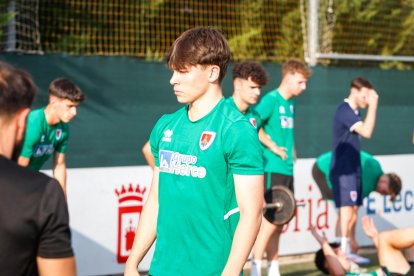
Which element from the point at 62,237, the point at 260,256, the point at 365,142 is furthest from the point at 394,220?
the point at 62,237

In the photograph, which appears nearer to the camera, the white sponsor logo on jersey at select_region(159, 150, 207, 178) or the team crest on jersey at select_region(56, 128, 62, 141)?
the white sponsor logo on jersey at select_region(159, 150, 207, 178)

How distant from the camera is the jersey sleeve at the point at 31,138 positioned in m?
6.46

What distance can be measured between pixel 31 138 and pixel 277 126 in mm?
2430

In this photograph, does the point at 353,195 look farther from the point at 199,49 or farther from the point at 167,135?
the point at 199,49

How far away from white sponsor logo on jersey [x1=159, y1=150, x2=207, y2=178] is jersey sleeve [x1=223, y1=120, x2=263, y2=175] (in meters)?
0.14

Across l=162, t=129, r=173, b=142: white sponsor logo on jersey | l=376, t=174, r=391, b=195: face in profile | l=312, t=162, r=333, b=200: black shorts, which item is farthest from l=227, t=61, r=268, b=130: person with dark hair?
l=162, t=129, r=173, b=142: white sponsor logo on jersey

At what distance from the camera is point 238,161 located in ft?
10.8

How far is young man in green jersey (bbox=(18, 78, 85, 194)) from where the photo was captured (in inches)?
259

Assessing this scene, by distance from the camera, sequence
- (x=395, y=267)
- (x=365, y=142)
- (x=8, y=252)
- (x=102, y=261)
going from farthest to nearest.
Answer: (x=365, y=142)
(x=102, y=261)
(x=395, y=267)
(x=8, y=252)

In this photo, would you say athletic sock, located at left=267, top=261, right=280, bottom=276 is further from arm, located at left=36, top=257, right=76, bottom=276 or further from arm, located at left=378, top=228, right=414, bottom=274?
arm, located at left=36, top=257, right=76, bottom=276

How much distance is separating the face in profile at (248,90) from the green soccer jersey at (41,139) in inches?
63.7

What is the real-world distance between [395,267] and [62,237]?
3.92 metres

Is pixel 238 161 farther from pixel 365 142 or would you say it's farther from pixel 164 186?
pixel 365 142

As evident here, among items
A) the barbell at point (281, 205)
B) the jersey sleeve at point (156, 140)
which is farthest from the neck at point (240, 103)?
the jersey sleeve at point (156, 140)
